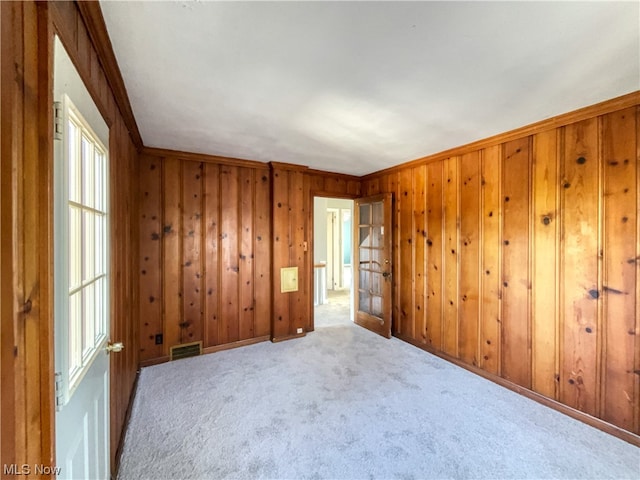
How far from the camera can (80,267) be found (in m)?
1.12

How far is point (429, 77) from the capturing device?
1.64 metres

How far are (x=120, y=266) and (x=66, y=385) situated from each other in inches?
46.2

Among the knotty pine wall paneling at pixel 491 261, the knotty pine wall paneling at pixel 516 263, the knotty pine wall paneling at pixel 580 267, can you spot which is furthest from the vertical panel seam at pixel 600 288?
the knotty pine wall paneling at pixel 491 261

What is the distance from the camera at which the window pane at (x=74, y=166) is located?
101cm

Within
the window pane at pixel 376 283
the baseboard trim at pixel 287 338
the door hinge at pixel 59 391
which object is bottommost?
the baseboard trim at pixel 287 338

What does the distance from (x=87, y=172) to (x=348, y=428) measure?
222 centimetres

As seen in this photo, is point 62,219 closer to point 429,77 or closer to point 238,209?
point 429,77

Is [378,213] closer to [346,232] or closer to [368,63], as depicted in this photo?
[368,63]

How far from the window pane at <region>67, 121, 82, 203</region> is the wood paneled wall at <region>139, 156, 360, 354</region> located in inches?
85.9

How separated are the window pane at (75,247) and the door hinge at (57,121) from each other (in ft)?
0.91

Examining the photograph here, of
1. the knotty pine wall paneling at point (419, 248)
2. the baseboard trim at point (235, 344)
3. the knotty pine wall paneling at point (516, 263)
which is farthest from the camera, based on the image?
the knotty pine wall paneling at point (419, 248)

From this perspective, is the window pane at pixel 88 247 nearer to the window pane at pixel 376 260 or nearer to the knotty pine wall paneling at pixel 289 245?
the knotty pine wall paneling at pixel 289 245

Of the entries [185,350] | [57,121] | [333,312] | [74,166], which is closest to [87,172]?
[74,166]

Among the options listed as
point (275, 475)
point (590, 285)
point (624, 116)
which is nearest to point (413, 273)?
point (590, 285)
